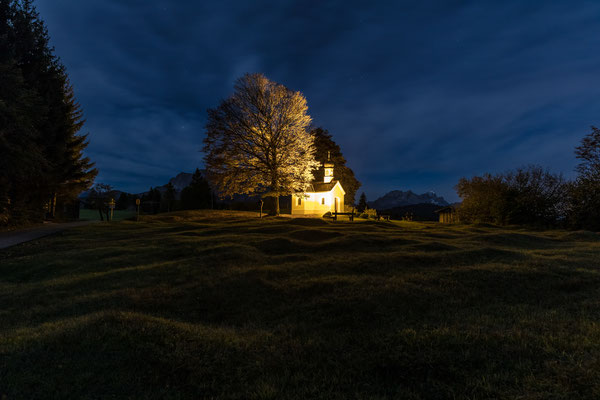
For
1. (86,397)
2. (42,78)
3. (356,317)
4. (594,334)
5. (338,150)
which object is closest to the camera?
(86,397)

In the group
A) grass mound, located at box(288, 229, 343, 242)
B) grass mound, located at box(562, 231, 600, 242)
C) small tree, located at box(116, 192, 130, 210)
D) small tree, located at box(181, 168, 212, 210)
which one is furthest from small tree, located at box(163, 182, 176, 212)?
grass mound, located at box(562, 231, 600, 242)

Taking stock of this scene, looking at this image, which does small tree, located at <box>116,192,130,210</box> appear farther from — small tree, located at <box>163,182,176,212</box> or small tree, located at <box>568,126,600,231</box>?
small tree, located at <box>568,126,600,231</box>

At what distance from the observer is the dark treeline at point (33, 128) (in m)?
14.4

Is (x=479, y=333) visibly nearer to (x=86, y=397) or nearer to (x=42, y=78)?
(x=86, y=397)

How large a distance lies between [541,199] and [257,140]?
2604 cm

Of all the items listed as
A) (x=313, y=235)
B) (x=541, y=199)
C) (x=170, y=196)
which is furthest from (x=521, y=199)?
(x=170, y=196)

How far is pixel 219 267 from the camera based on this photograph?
847 cm

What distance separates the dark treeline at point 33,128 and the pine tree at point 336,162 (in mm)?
27595

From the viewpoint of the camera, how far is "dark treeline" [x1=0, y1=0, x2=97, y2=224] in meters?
14.4

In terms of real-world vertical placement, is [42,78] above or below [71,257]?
above

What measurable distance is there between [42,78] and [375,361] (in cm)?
2816

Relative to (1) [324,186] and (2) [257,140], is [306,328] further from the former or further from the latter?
(1) [324,186]

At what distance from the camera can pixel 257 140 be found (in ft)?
88.5

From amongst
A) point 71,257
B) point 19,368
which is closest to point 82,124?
point 71,257
